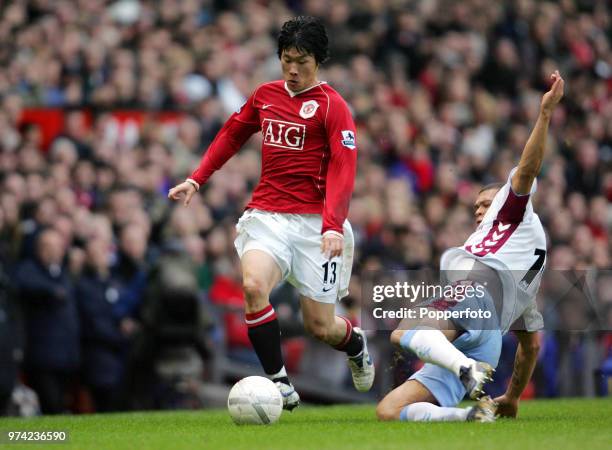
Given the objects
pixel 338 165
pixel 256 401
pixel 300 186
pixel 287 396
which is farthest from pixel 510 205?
pixel 256 401

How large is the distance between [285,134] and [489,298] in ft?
6.15

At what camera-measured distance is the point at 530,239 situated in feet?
28.0

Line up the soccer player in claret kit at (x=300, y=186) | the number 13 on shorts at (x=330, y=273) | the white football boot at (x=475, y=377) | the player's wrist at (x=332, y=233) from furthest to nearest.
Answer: the number 13 on shorts at (x=330, y=273)
the soccer player in claret kit at (x=300, y=186)
the player's wrist at (x=332, y=233)
the white football boot at (x=475, y=377)

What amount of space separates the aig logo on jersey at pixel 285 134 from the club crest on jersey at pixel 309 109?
73 millimetres

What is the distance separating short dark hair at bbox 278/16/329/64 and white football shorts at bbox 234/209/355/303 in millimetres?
Answer: 1143

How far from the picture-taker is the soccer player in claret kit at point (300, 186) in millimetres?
8875

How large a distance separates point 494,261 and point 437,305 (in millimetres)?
478

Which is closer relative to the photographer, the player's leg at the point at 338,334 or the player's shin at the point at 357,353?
the player's leg at the point at 338,334

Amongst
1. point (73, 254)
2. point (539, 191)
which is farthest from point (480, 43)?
point (73, 254)

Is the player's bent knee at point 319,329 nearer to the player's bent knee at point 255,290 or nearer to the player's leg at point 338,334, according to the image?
the player's leg at point 338,334

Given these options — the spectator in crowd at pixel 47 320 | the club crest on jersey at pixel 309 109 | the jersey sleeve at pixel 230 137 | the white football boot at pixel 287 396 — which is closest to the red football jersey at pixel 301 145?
the club crest on jersey at pixel 309 109

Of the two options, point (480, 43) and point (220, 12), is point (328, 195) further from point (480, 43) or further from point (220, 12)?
point (480, 43)

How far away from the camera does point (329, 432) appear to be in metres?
7.97

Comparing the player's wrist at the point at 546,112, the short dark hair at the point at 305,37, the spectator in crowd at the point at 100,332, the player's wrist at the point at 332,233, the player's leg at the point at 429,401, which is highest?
the short dark hair at the point at 305,37
